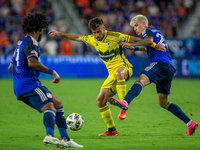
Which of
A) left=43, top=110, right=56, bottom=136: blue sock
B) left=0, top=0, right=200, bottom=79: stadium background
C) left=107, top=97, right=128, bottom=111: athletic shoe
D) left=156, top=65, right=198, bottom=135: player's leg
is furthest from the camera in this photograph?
left=0, top=0, right=200, bottom=79: stadium background

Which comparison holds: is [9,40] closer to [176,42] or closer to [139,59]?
[139,59]

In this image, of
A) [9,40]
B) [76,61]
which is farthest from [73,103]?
[9,40]

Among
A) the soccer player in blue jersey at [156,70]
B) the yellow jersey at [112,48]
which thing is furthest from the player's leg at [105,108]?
the soccer player in blue jersey at [156,70]

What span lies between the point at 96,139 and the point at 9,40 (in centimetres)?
1685

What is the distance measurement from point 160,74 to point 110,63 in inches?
46.3

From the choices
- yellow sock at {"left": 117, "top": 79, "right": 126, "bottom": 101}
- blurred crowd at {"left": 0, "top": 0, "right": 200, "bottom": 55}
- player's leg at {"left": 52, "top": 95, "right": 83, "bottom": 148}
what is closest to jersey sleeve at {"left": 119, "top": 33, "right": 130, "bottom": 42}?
yellow sock at {"left": 117, "top": 79, "right": 126, "bottom": 101}

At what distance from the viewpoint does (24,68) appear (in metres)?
5.12

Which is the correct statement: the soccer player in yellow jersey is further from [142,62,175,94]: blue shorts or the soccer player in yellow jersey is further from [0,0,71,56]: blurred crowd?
[0,0,71,56]: blurred crowd

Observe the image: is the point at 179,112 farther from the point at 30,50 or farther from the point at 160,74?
the point at 30,50

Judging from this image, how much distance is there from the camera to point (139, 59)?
837 inches

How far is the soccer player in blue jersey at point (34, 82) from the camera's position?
498 cm

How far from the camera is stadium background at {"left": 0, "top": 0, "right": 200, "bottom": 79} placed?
21.1 m

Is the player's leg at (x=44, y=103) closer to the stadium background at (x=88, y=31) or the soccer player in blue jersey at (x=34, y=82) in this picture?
the soccer player in blue jersey at (x=34, y=82)

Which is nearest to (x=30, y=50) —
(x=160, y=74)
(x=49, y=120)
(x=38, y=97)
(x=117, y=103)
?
(x=38, y=97)
